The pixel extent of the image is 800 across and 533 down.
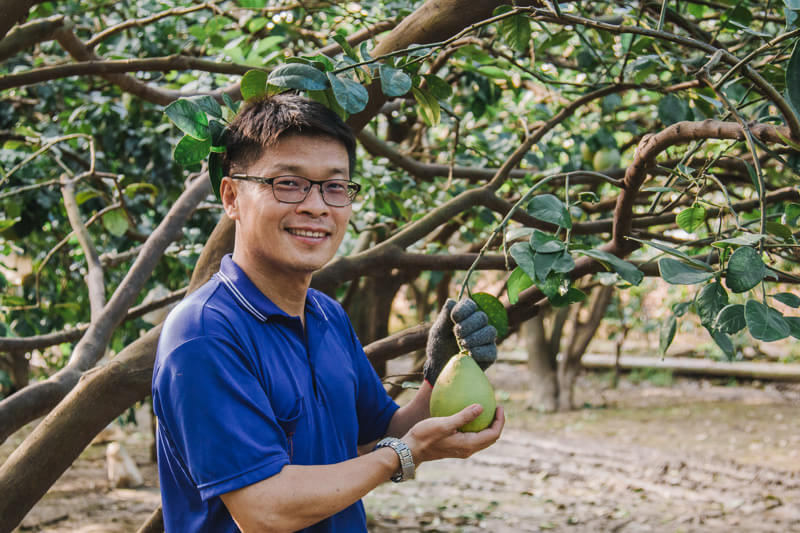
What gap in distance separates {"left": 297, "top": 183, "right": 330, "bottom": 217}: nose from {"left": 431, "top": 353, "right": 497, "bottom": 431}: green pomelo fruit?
→ 1.41 feet

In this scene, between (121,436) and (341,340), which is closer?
(341,340)

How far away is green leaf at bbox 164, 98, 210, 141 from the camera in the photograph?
1.46 meters

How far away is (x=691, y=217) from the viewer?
1.71m

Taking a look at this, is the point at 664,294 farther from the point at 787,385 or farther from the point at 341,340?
the point at 341,340

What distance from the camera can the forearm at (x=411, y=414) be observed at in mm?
1787

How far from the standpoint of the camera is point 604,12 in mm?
3785

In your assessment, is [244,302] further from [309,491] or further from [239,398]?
[309,491]

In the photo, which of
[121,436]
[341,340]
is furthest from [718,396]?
[341,340]

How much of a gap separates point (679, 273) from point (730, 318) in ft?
0.42

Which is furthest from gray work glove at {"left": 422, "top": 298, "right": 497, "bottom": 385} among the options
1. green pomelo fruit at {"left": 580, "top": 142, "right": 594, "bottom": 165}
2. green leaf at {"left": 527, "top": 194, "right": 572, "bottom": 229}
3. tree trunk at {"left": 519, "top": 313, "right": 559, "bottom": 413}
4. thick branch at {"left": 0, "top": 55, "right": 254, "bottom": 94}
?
tree trunk at {"left": 519, "top": 313, "right": 559, "bottom": 413}

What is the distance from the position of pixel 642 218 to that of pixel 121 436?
636 cm

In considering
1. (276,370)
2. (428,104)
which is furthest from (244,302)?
(428,104)

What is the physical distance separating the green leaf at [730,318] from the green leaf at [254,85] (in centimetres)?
97

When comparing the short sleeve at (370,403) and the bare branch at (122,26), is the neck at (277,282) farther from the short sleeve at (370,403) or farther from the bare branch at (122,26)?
the bare branch at (122,26)
